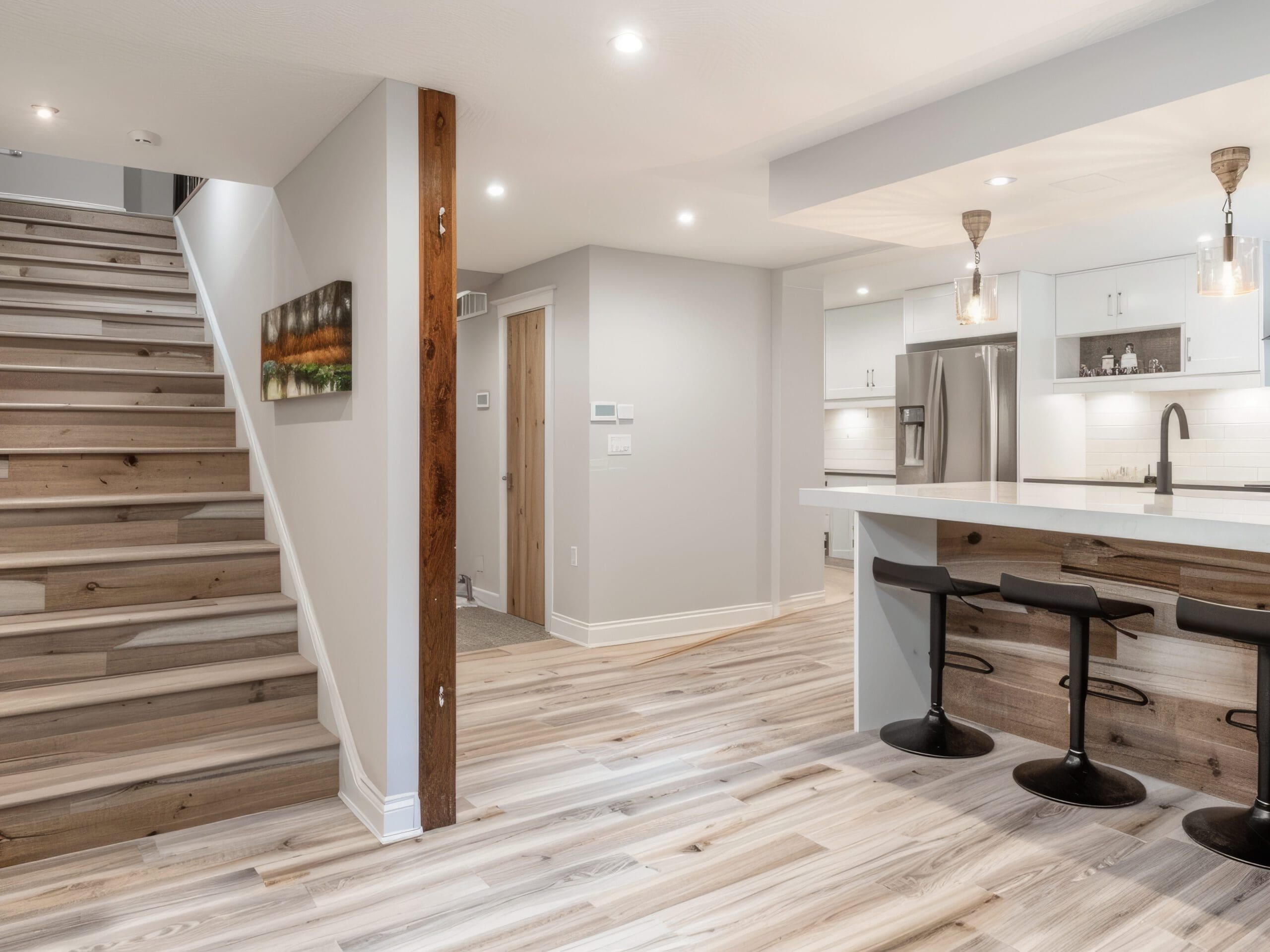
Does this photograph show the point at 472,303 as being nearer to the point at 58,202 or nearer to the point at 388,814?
the point at 58,202

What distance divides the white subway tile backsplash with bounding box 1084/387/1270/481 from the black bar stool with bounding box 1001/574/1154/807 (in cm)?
306

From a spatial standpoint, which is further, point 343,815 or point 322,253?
point 322,253

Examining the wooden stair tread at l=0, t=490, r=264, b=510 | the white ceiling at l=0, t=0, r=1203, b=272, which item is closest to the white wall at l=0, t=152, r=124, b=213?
the wooden stair tread at l=0, t=490, r=264, b=510

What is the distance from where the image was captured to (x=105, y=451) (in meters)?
3.76

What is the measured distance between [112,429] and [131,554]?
103 centimetres

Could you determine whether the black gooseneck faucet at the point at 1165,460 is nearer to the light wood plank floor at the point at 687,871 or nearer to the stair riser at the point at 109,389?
the light wood plank floor at the point at 687,871

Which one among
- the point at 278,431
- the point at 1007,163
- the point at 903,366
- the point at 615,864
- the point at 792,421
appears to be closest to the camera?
the point at 615,864

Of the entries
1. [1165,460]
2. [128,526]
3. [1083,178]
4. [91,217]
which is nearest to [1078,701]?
[1165,460]

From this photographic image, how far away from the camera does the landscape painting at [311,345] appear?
287cm

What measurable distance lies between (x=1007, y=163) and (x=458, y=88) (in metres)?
1.89

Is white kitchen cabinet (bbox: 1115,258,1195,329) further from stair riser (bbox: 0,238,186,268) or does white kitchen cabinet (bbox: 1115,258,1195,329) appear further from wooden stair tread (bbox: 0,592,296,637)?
stair riser (bbox: 0,238,186,268)

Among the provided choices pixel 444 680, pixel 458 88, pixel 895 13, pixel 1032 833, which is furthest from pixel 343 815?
pixel 895 13

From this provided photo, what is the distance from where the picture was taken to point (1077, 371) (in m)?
6.32

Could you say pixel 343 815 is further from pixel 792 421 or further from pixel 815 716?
pixel 792 421
